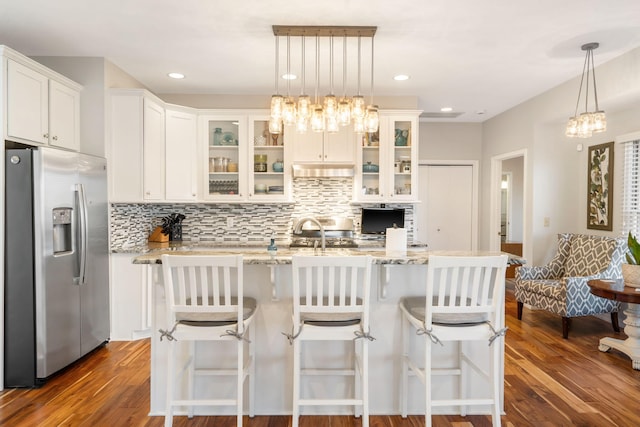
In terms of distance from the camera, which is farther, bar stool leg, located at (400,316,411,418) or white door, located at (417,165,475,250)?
white door, located at (417,165,475,250)

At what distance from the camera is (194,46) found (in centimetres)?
327

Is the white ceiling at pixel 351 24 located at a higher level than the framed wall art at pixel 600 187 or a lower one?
higher

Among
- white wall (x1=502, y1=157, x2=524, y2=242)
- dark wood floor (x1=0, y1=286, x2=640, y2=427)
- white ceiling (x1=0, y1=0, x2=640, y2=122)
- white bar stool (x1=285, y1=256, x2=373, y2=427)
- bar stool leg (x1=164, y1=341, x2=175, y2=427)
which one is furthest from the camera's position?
white wall (x1=502, y1=157, x2=524, y2=242)

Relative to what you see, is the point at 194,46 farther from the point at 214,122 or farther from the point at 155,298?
the point at 155,298

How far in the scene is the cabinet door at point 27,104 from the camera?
2.75 metres

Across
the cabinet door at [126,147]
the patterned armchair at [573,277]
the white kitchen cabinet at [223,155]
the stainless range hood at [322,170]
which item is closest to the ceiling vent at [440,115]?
the stainless range hood at [322,170]

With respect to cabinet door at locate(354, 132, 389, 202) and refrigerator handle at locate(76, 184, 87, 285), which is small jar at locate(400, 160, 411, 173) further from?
refrigerator handle at locate(76, 184, 87, 285)

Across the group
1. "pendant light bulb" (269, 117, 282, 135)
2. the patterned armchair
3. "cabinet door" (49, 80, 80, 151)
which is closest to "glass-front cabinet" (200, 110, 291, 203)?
"cabinet door" (49, 80, 80, 151)

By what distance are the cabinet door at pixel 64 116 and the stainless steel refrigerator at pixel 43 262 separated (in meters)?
0.33

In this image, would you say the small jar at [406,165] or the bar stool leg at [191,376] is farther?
the small jar at [406,165]

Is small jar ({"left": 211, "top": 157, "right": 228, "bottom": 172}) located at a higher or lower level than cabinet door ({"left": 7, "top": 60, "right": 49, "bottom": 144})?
lower

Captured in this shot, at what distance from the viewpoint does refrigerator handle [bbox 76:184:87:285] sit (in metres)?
3.12

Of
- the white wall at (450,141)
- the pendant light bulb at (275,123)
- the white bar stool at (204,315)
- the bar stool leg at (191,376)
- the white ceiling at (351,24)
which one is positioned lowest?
the bar stool leg at (191,376)

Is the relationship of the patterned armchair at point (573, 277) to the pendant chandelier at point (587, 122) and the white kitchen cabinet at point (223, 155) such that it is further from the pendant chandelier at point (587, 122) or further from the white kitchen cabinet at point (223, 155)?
the white kitchen cabinet at point (223, 155)
